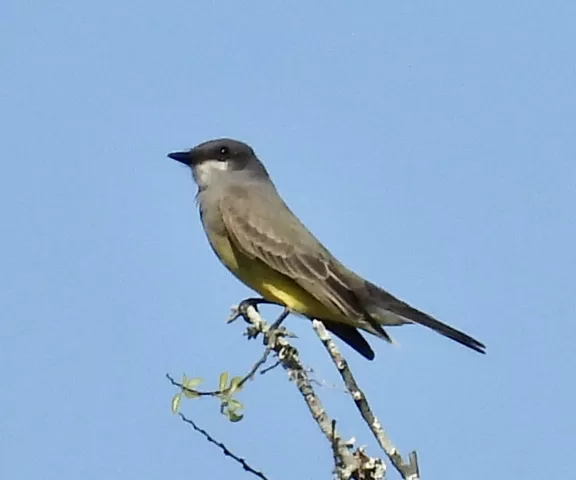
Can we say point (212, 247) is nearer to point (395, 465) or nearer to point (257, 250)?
point (257, 250)

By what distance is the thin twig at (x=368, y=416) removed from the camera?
3.59 m

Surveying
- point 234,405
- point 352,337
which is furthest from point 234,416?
point 352,337

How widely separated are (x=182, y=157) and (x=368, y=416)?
16.5 ft

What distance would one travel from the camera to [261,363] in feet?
17.1

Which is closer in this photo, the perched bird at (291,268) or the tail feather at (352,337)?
the tail feather at (352,337)

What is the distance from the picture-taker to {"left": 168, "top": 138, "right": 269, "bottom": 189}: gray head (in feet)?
28.9

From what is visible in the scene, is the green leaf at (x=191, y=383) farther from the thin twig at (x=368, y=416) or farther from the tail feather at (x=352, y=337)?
the tail feather at (x=352, y=337)

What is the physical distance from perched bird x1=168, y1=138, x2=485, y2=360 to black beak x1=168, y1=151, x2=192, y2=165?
0.68ft

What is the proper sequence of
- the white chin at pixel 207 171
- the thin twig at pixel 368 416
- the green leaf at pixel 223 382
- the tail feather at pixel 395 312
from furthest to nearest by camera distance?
the white chin at pixel 207 171 → the tail feather at pixel 395 312 → the green leaf at pixel 223 382 → the thin twig at pixel 368 416

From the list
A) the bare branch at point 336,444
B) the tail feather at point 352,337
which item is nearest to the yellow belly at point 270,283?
the tail feather at point 352,337

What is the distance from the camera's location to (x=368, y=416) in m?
4.03

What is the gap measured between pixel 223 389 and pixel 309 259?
3.44 metres

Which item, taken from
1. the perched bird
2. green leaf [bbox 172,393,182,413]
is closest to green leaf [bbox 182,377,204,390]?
green leaf [bbox 172,393,182,413]

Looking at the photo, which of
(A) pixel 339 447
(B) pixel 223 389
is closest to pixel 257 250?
(B) pixel 223 389
